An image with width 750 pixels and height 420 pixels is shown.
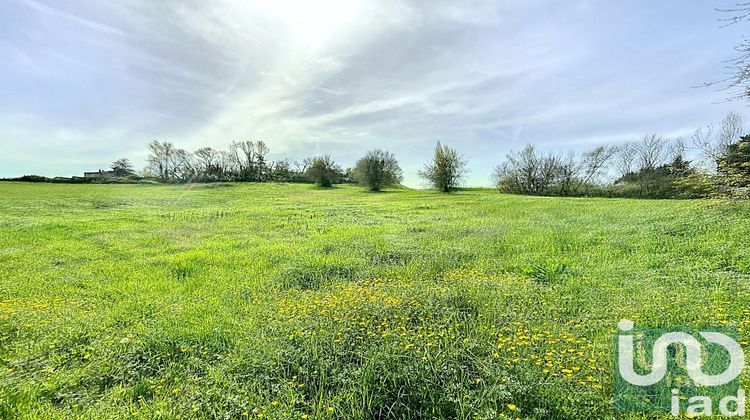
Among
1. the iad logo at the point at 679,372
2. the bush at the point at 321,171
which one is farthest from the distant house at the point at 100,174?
the iad logo at the point at 679,372

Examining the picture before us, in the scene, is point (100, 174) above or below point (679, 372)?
above

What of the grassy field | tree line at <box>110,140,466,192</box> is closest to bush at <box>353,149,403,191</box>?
tree line at <box>110,140,466,192</box>

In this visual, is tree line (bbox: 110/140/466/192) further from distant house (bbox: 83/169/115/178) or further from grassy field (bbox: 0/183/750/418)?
grassy field (bbox: 0/183/750/418)

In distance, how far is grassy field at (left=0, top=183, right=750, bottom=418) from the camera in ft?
11.9

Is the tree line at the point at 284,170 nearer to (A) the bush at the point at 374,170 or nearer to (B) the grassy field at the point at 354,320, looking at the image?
(A) the bush at the point at 374,170

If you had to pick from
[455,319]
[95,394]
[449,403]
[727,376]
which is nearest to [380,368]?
[449,403]

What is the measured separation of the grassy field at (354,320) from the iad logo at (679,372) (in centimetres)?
21

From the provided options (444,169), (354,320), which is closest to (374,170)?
(444,169)

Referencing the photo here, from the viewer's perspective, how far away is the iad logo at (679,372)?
327 centimetres

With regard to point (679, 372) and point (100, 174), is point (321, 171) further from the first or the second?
point (679, 372)

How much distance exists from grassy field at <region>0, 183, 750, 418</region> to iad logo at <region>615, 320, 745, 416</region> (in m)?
0.21

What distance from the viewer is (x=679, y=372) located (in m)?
3.72

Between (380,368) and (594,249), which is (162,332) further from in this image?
(594,249)

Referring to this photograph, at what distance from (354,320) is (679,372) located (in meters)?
4.02
